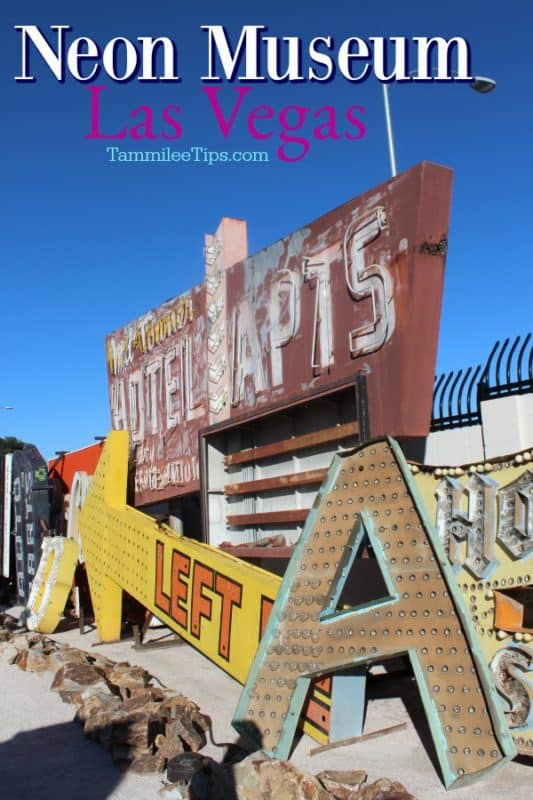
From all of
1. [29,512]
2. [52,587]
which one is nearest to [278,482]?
[52,587]

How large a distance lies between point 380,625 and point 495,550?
3.01 ft

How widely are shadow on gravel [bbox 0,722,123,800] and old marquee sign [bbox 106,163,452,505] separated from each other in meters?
3.67

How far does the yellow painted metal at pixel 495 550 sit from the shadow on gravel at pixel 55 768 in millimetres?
2695

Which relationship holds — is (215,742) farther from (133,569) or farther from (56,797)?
(133,569)

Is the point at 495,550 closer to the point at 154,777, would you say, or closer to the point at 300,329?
the point at 154,777

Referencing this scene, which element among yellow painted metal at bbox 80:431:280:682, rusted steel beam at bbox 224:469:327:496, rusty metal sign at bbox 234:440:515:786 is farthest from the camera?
rusted steel beam at bbox 224:469:327:496

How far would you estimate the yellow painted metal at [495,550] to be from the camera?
15.0 feet

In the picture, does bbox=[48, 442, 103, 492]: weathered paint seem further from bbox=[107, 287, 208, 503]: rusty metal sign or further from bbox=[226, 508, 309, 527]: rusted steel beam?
bbox=[226, 508, 309, 527]: rusted steel beam

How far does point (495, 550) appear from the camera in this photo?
16.0ft

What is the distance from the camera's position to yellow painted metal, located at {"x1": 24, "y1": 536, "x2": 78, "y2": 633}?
11.2 m

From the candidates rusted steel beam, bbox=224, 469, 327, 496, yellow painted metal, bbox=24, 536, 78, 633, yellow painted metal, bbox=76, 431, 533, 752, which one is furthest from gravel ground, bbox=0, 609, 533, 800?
yellow painted metal, bbox=24, 536, 78, 633

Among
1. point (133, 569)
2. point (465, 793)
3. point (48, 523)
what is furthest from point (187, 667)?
point (48, 523)

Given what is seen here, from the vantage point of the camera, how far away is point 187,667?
8.47m

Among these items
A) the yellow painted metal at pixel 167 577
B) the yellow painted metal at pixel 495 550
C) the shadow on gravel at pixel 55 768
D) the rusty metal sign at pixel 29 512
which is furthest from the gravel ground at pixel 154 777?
the rusty metal sign at pixel 29 512
